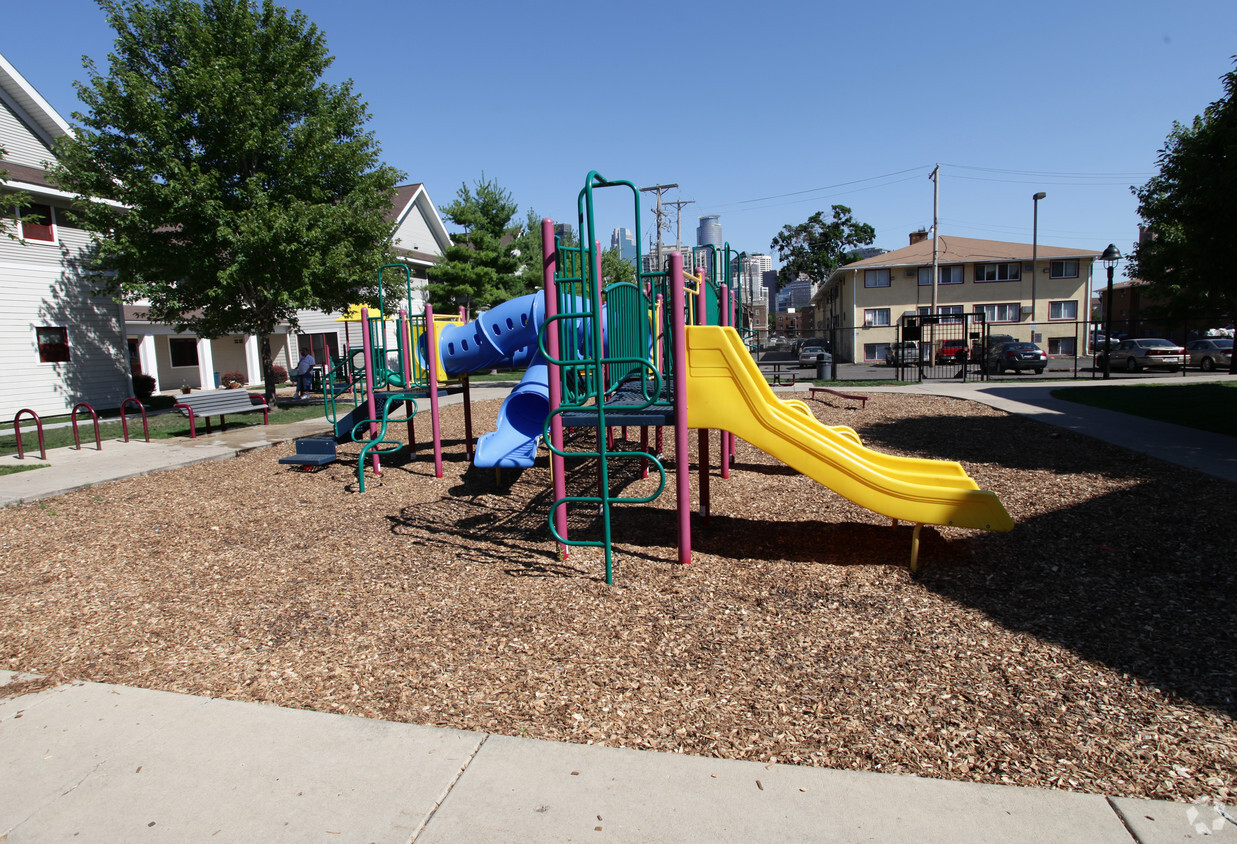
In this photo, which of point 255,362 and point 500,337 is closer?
point 500,337

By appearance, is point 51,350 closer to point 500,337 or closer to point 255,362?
point 255,362

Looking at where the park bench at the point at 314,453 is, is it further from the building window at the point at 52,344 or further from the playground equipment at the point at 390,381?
the building window at the point at 52,344

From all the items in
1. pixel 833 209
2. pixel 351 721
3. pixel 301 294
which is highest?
pixel 833 209

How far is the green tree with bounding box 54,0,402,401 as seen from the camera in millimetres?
16438

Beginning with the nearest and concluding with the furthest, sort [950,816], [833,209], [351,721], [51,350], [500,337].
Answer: [950,816]
[351,721]
[500,337]
[51,350]
[833,209]

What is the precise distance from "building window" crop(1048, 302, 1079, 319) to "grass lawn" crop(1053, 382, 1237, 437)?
25.3 m

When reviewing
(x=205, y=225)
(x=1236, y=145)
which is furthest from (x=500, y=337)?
(x=205, y=225)

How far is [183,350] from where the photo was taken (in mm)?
30766

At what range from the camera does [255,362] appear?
3228cm

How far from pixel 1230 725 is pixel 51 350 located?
967 inches

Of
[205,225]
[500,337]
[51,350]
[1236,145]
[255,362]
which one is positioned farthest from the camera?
[255,362]

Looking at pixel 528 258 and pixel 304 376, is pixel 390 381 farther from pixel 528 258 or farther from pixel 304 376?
pixel 528 258

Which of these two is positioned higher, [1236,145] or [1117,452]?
[1236,145]

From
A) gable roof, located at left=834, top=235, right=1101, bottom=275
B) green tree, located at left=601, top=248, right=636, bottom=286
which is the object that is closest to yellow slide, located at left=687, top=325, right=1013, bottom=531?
green tree, located at left=601, top=248, right=636, bottom=286
